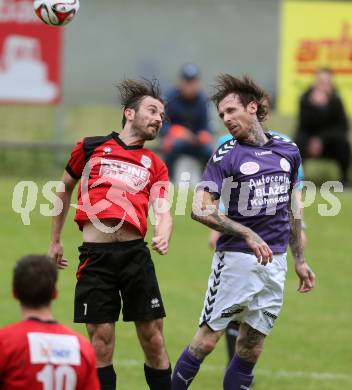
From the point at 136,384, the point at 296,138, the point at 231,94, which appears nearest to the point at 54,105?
the point at 296,138

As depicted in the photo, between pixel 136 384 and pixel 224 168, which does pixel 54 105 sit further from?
pixel 224 168

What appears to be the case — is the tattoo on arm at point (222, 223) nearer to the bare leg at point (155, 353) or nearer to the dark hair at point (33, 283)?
the bare leg at point (155, 353)

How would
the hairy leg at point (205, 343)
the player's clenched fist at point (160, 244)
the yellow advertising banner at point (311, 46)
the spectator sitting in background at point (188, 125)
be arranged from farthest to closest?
the yellow advertising banner at point (311, 46) → the spectator sitting in background at point (188, 125) → the hairy leg at point (205, 343) → the player's clenched fist at point (160, 244)

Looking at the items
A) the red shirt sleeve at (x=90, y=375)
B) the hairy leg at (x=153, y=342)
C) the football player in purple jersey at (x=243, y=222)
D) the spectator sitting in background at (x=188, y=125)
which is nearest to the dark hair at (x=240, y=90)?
the football player in purple jersey at (x=243, y=222)

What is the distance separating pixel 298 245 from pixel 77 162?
1585mm

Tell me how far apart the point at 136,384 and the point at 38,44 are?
9.39 meters

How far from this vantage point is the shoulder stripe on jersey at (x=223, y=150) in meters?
7.23

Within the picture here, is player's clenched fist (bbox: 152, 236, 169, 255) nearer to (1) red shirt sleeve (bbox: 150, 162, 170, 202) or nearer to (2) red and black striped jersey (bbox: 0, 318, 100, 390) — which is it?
(1) red shirt sleeve (bbox: 150, 162, 170, 202)

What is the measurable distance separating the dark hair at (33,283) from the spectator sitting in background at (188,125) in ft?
33.6

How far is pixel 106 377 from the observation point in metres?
6.95

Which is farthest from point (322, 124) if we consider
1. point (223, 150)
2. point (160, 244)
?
point (160, 244)

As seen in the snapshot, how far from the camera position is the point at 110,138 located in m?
7.25

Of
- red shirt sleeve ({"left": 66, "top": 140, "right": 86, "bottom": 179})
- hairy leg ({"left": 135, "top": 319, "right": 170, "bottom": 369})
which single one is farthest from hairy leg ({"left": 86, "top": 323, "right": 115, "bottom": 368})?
red shirt sleeve ({"left": 66, "top": 140, "right": 86, "bottom": 179})

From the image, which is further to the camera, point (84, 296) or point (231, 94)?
point (231, 94)
